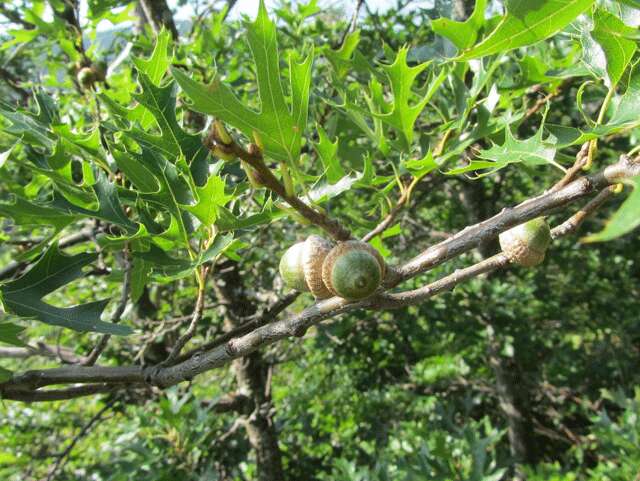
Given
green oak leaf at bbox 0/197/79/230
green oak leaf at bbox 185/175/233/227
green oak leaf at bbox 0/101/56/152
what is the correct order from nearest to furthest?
green oak leaf at bbox 185/175/233/227
green oak leaf at bbox 0/197/79/230
green oak leaf at bbox 0/101/56/152

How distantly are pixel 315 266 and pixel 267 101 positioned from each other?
0.37m

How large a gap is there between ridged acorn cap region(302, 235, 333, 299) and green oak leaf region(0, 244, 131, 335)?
44 cm

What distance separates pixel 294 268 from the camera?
4.18ft

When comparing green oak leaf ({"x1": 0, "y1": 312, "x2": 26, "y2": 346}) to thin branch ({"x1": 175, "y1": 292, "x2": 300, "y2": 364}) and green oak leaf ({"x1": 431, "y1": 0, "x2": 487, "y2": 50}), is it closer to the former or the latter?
thin branch ({"x1": 175, "y1": 292, "x2": 300, "y2": 364})

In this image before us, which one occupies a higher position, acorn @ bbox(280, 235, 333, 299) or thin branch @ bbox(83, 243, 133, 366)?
thin branch @ bbox(83, 243, 133, 366)

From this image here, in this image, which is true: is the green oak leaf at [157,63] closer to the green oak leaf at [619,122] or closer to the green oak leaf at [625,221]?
the green oak leaf at [619,122]

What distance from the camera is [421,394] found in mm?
5195

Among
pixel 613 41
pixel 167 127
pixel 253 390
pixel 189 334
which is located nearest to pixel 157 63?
pixel 167 127

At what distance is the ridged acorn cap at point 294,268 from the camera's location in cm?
127

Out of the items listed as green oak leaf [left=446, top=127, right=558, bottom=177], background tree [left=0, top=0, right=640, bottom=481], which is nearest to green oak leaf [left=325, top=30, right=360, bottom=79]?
background tree [left=0, top=0, right=640, bottom=481]

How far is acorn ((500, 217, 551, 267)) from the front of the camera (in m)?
1.19

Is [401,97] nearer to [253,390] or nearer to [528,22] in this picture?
[528,22]

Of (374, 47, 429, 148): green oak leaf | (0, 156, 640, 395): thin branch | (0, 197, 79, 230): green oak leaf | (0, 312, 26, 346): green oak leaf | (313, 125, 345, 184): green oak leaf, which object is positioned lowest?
(0, 156, 640, 395): thin branch

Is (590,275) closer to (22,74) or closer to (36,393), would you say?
(36,393)
